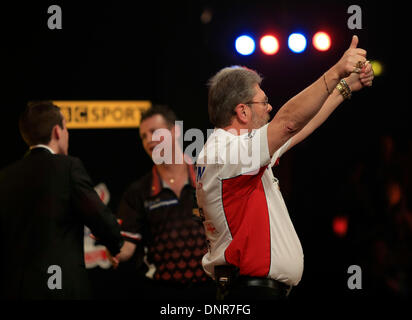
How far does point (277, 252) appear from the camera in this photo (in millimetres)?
2279

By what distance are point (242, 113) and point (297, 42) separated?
3.72 ft

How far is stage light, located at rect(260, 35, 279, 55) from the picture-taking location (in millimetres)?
3488

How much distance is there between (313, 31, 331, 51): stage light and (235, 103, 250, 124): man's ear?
1141 mm

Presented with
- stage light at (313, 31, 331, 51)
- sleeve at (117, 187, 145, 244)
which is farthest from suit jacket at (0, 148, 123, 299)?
stage light at (313, 31, 331, 51)

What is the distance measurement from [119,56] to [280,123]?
8.74 ft

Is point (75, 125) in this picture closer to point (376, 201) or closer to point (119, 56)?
point (119, 56)

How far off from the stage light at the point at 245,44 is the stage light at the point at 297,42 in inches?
10.9

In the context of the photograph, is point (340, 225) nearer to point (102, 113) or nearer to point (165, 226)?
point (165, 226)

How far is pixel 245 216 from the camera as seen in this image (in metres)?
2.29

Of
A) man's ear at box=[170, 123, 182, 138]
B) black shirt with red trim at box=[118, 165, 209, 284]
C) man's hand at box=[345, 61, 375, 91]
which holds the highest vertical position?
man's ear at box=[170, 123, 182, 138]

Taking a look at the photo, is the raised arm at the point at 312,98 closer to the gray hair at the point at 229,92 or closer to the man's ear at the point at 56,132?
the gray hair at the point at 229,92

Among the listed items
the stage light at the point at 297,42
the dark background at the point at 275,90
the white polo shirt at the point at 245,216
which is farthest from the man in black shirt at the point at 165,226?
the white polo shirt at the point at 245,216

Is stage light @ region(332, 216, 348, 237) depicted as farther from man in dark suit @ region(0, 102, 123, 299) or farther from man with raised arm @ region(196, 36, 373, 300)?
man with raised arm @ region(196, 36, 373, 300)

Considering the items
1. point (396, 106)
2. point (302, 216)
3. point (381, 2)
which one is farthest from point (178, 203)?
point (396, 106)
